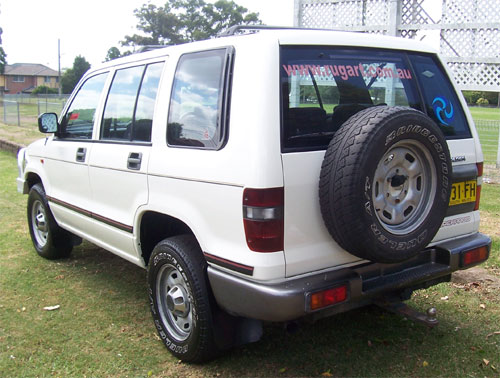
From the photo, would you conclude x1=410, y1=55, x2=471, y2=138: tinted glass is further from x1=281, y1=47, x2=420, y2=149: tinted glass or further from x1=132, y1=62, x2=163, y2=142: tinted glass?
Result: x1=132, y1=62, x2=163, y2=142: tinted glass

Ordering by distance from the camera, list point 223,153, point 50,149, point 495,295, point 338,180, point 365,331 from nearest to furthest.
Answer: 1. point 338,180
2. point 223,153
3. point 365,331
4. point 495,295
5. point 50,149

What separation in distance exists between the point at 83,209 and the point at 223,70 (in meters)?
2.10

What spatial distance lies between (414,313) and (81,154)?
2.88 metres

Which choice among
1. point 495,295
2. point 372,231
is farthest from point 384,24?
point 372,231

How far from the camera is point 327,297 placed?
2.79 metres

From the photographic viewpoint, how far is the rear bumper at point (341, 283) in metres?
2.71

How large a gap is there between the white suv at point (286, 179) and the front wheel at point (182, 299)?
1 centimetres

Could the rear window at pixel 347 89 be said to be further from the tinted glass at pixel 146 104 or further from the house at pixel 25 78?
the house at pixel 25 78

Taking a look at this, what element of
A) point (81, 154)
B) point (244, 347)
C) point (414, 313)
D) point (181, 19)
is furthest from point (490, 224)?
point (181, 19)

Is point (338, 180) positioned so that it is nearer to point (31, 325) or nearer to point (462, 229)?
point (462, 229)

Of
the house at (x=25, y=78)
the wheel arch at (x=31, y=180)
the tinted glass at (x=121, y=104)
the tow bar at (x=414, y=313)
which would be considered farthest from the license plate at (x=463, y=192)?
the house at (x=25, y=78)

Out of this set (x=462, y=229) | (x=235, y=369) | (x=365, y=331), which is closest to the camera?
(x=235, y=369)

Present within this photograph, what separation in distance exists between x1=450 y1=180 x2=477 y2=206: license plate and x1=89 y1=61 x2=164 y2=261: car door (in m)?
2.03

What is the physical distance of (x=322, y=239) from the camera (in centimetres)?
291
